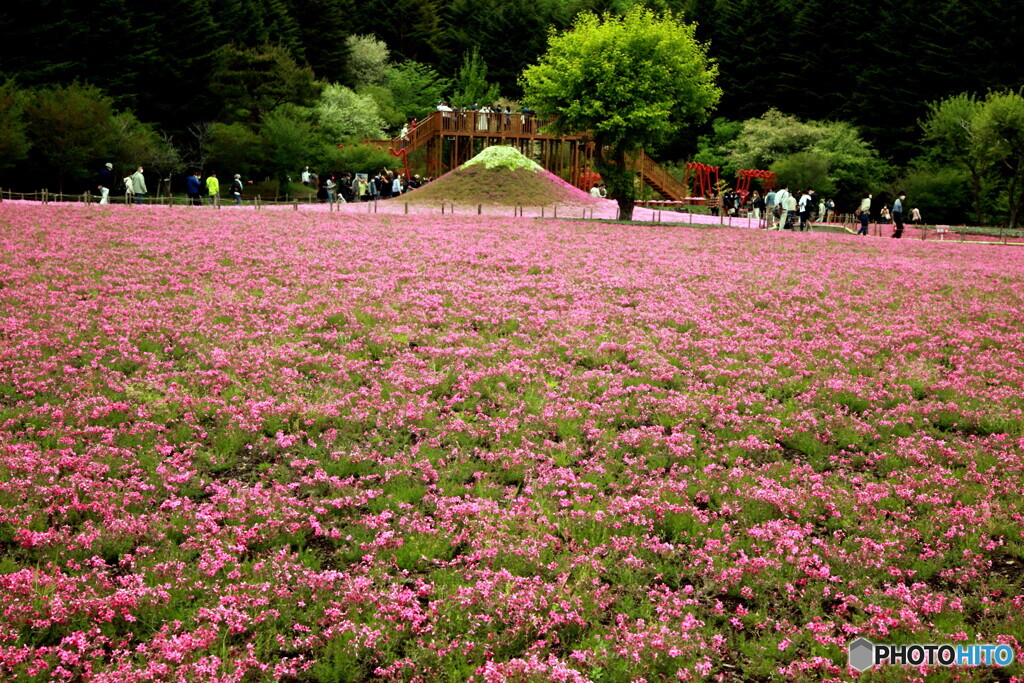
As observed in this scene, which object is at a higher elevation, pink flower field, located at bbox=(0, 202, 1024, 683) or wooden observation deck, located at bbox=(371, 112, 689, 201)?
wooden observation deck, located at bbox=(371, 112, 689, 201)

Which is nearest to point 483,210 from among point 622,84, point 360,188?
point 622,84

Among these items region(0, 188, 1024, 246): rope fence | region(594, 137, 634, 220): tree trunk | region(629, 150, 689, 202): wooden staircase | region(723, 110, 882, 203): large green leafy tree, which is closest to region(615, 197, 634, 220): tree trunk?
region(594, 137, 634, 220): tree trunk

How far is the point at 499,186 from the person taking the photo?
144 feet

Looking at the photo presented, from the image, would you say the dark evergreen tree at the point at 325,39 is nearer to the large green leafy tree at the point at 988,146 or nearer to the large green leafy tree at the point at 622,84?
the large green leafy tree at the point at 622,84

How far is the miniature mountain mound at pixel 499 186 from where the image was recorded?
4328 centimetres

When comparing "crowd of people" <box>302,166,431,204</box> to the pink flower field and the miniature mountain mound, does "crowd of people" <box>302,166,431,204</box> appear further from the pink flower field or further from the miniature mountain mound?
the pink flower field

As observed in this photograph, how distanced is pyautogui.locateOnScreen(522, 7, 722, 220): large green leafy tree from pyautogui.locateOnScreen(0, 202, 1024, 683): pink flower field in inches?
913

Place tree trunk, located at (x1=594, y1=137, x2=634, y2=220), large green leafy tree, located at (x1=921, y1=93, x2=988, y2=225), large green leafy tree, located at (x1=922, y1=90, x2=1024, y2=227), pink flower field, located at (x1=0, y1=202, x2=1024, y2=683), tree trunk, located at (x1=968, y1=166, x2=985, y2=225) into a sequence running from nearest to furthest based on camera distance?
pink flower field, located at (x1=0, y1=202, x2=1024, y2=683) → tree trunk, located at (x1=594, y1=137, x2=634, y2=220) → large green leafy tree, located at (x1=922, y1=90, x2=1024, y2=227) → large green leafy tree, located at (x1=921, y1=93, x2=988, y2=225) → tree trunk, located at (x1=968, y1=166, x2=985, y2=225)

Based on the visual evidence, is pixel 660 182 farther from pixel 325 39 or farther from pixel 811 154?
pixel 325 39

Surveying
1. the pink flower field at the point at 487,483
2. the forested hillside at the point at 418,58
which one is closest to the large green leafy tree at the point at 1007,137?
the forested hillside at the point at 418,58

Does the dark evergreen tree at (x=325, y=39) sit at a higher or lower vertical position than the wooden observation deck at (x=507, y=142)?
higher

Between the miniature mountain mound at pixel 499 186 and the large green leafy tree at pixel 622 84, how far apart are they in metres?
4.75

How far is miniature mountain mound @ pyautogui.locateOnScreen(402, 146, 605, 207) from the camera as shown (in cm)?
4328

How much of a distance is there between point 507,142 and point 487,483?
55317mm
